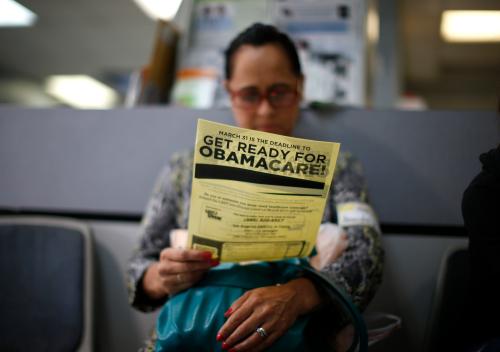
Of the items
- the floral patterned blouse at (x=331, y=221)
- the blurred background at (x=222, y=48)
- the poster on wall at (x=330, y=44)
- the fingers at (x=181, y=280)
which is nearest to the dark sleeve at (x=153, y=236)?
the floral patterned blouse at (x=331, y=221)

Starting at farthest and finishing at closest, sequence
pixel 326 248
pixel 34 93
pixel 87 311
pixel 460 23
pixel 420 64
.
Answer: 1. pixel 34 93
2. pixel 420 64
3. pixel 460 23
4. pixel 87 311
5. pixel 326 248

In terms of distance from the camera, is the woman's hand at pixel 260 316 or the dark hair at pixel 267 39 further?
the dark hair at pixel 267 39

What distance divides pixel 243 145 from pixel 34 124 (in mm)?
1008

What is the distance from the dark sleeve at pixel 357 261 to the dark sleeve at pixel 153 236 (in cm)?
36

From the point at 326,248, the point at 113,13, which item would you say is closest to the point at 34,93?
the point at 113,13

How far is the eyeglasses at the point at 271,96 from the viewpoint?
0.82 metres

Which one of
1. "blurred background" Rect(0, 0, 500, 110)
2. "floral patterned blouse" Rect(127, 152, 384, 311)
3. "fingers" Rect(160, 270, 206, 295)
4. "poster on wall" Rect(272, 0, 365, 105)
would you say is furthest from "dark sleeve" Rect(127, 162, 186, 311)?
"poster on wall" Rect(272, 0, 365, 105)

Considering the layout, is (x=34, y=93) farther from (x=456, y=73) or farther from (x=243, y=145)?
(x=243, y=145)

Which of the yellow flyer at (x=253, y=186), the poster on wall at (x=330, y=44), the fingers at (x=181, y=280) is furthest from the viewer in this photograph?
the poster on wall at (x=330, y=44)

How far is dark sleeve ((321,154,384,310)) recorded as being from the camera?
70 cm

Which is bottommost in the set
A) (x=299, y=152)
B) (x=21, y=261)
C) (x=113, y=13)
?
(x=21, y=261)

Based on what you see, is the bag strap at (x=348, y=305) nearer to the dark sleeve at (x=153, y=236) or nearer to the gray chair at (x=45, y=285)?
the dark sleeve at (x=153, y=236)

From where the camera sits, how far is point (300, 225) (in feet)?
2.06

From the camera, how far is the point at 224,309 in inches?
25.1
